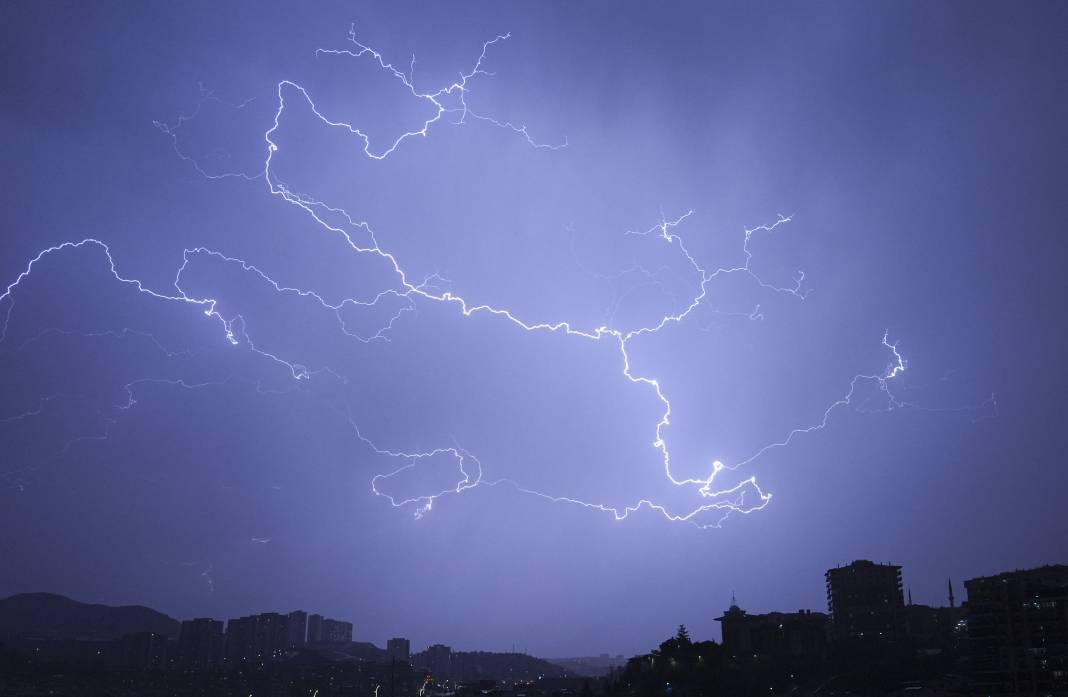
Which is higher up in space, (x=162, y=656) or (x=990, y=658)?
(x=990, y=658)

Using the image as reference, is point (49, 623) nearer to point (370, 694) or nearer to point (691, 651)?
point (370, 694)

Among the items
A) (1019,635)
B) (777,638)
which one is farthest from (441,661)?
(1019,635)

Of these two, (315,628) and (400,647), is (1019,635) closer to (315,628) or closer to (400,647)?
(400,647)

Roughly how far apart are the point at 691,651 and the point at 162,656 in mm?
83884

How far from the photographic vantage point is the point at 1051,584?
4275cm

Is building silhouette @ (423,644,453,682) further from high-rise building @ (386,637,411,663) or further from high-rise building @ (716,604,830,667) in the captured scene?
high-rise building @ (716,604,830,667)

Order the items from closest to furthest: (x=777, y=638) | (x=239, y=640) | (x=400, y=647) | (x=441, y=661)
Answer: (x=777, y=638), (x=239, y=640), (x=400, y=647), (x=441, y=661)

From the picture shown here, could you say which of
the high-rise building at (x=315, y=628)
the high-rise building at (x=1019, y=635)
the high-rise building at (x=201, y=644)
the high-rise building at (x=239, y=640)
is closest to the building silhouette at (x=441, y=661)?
the high-rise building at (x=315, y=628)

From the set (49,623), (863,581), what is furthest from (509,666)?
(49,623)

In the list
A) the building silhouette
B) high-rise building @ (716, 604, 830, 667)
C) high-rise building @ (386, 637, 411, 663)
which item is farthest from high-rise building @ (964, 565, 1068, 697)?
the building silhouette

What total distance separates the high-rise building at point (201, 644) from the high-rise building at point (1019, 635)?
99726 millimetres

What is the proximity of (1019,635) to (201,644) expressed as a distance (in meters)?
105

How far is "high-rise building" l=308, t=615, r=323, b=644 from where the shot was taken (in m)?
157

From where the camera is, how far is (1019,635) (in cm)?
4172
